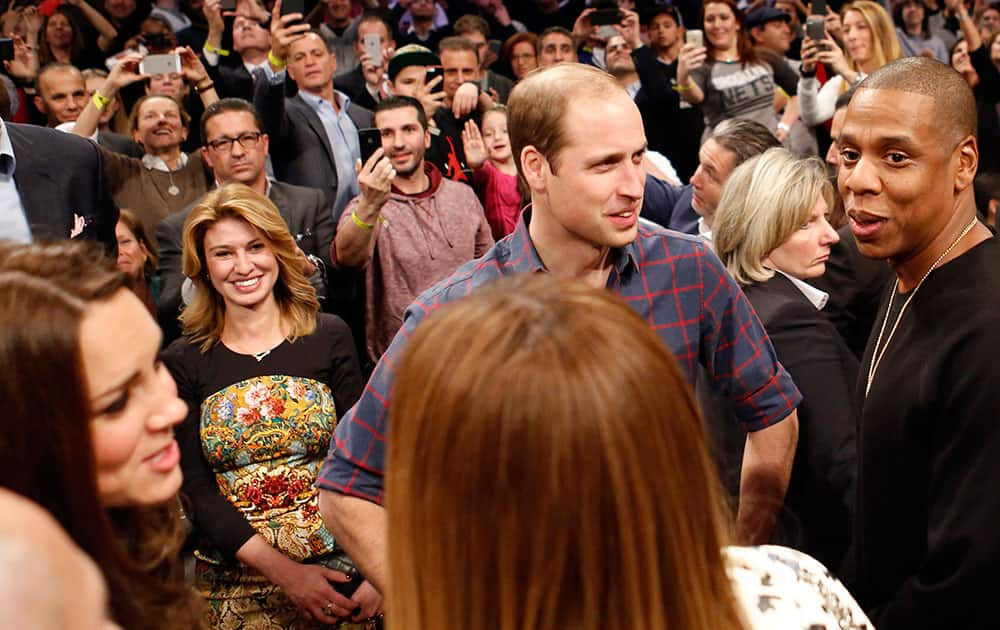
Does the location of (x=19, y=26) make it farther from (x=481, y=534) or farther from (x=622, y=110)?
(x=481, y=534)

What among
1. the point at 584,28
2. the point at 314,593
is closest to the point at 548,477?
the point at 314,593

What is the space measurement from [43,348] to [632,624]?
725mm

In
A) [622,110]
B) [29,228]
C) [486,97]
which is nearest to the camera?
[622,110]

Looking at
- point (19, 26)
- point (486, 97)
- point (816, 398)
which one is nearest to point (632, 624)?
point (816, 398)

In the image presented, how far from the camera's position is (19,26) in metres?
6.53

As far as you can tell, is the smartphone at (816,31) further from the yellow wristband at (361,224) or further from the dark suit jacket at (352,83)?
the yellow wristband at (361,224)

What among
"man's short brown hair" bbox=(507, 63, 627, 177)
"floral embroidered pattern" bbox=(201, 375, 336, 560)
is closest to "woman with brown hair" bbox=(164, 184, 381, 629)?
"floral embroidered pattern" bbox=(201, 375, 336, 560)

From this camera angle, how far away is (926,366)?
1.68 meters

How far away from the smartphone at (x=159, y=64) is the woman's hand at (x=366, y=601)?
307 cm

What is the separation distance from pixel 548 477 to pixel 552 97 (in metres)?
1.33

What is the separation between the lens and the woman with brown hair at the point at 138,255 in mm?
4148

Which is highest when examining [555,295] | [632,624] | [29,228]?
[555,295]

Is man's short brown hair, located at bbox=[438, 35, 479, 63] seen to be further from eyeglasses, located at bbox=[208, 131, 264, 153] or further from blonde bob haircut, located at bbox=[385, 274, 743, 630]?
blonde bob haircut, located at bbox=[385, 274, 743, 630]

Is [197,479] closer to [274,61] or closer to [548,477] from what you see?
[548,477]
